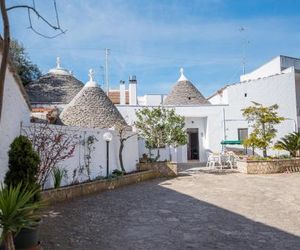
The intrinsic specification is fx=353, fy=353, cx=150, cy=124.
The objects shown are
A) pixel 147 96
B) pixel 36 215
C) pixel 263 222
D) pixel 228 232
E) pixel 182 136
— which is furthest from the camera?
pixel 147 96

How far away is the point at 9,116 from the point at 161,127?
571 inches

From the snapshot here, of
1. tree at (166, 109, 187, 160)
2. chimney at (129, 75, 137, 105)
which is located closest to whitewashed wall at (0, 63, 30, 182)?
tree at (166, 109, 187, 160)

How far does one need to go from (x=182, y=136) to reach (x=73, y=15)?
49.2 ft

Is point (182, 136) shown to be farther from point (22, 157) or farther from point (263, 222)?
point (22, 157)

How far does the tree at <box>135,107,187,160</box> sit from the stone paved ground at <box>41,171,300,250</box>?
21.7 ft

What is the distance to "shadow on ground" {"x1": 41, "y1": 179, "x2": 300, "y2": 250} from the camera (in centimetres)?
768

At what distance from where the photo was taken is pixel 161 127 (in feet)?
74.2

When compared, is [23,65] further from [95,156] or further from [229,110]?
[95,156]

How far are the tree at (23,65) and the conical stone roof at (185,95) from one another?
15.6 metres

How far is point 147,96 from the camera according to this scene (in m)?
40.8

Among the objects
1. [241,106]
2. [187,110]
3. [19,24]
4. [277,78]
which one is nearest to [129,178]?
[19,24]

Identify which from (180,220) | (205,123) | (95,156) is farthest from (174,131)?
(180,220)

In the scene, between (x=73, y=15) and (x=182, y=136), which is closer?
(x=73, y=15)

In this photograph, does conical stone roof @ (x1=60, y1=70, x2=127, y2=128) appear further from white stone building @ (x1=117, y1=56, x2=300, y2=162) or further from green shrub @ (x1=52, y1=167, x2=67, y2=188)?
green shrub @ (x1=52, y1=167, x2=67, y2=188)
